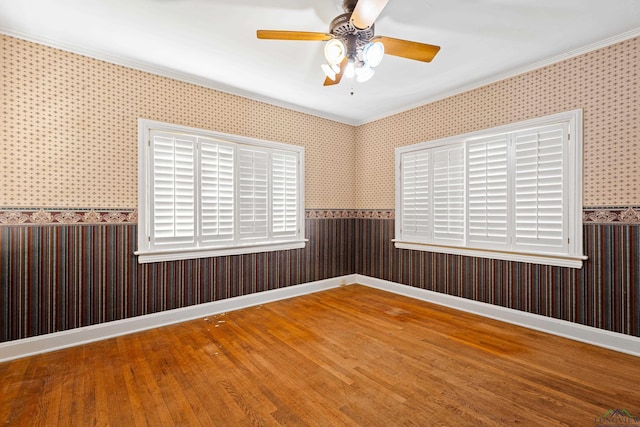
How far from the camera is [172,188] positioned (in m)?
3.29

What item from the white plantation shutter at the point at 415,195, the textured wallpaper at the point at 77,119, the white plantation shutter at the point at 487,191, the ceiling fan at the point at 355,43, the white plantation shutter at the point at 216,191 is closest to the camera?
the ceiling fan at the point at 355,43

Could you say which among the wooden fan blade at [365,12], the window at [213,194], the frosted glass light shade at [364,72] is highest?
the wooden fan blade at [365,12]

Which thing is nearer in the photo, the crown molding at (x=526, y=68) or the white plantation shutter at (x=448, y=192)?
the crown molding at (x=526, y=68)

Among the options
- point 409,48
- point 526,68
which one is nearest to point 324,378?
point 409,48

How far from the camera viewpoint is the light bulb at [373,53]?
1970mm

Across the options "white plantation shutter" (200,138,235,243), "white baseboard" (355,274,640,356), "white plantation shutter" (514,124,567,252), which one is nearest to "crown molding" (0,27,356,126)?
"white plantation shutter" (200,138,235,243)

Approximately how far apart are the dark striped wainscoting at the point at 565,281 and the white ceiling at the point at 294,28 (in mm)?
1754

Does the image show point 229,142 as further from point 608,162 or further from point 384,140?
point 608,162

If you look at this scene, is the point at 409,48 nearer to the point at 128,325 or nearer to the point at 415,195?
the point at 415,195

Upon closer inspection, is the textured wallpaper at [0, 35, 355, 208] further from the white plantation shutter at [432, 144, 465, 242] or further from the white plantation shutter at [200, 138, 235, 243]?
the white plantation shutter at [432, 144, 465, 242]

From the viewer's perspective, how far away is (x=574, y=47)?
2809 millimetres

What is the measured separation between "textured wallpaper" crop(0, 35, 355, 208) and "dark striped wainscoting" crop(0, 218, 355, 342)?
310 millimetres

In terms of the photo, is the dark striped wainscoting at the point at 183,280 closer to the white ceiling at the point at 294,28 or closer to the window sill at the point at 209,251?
the window sill at the point at 209,251

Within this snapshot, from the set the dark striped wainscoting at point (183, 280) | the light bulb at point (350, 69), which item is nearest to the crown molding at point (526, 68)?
the dark striped wainscoting at point (183, 280)
